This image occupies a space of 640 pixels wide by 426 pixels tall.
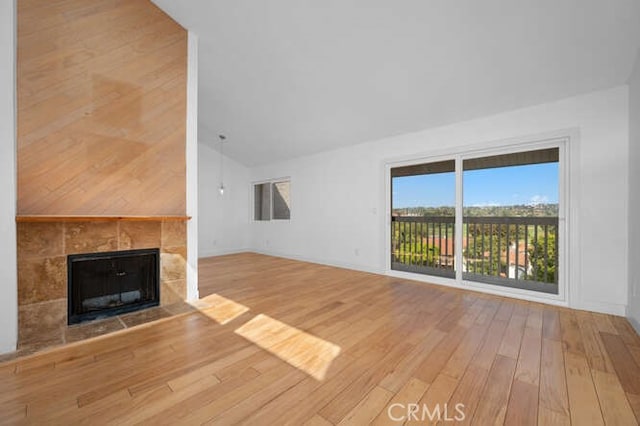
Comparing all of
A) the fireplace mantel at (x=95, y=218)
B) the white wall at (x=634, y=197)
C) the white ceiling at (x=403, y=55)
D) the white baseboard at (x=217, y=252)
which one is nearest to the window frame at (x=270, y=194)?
the white baseboard at (x=217, y=252)

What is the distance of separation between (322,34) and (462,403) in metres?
3.18

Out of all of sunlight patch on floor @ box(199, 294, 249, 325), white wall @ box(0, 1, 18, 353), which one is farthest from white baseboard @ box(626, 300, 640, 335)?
white wall @ box(0, 1, 18, 353)

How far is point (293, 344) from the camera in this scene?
1950mm

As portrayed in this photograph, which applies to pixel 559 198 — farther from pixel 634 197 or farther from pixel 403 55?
pixel 403 55

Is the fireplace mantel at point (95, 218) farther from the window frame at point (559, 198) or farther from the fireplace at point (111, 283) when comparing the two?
the window frame at point (559, 198)

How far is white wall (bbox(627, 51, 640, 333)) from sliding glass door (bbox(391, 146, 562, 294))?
0.54 meters

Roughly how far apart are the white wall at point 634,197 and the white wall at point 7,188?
4846 mm

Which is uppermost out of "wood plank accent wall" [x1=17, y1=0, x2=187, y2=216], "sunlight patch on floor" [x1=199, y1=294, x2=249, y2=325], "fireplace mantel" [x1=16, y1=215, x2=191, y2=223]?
"wood plank accent wall" [x1=17, y1=0, x2=187, y2=216]

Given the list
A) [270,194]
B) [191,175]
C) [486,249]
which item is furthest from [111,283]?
[486,249]

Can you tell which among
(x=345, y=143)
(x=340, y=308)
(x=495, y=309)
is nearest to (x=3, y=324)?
(x=340, y=308)

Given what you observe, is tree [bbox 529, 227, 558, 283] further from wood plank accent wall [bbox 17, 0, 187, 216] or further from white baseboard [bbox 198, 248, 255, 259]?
white baseboard [bbox 198, 248, 255, 259]

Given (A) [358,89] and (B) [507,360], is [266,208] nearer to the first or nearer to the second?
(A) [358,89]

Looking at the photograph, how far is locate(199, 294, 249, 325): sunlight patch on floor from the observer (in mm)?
2473

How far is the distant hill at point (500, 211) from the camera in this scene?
303cm
